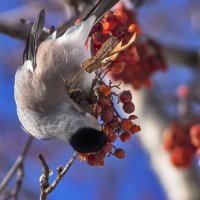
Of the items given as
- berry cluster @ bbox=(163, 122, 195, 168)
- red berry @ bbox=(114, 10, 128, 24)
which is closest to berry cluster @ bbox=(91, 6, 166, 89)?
red berry @ bbox=(114, 10, 128, 24)

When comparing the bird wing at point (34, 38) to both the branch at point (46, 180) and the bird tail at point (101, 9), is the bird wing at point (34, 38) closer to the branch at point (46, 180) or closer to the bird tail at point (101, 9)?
the bird tail at point (101, 9)

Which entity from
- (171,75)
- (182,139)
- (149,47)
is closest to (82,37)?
(149,47)

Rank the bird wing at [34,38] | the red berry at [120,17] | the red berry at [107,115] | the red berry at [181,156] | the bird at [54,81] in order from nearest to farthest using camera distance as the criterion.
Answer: the red berry at [107,115], the bird at [54,81], the red berry at [120,17], the bird wing at [34,38], the red berry at [181,156]

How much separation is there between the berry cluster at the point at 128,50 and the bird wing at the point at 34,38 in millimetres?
308

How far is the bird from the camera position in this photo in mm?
2322

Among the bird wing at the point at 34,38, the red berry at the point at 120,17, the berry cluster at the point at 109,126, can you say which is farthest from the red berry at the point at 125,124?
the bird wing at the point at 34,38

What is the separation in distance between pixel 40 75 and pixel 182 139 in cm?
125

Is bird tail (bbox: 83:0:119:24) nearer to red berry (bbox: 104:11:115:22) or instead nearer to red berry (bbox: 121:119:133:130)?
red berry (bbox: 104:11:115:22)

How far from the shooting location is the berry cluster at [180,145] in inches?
135

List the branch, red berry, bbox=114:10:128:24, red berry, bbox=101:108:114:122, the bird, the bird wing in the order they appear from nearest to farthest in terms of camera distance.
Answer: the branch → red berry, bbox=101:108:114:122 → the bird → red berry, bbox=114:10:128:24 → the bird wing

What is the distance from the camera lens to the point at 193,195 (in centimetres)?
381

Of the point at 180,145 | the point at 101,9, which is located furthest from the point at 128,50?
the point at 180,145

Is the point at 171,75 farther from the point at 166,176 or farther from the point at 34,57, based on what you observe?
the point at 34,57

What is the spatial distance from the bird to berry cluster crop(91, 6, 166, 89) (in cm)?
9
